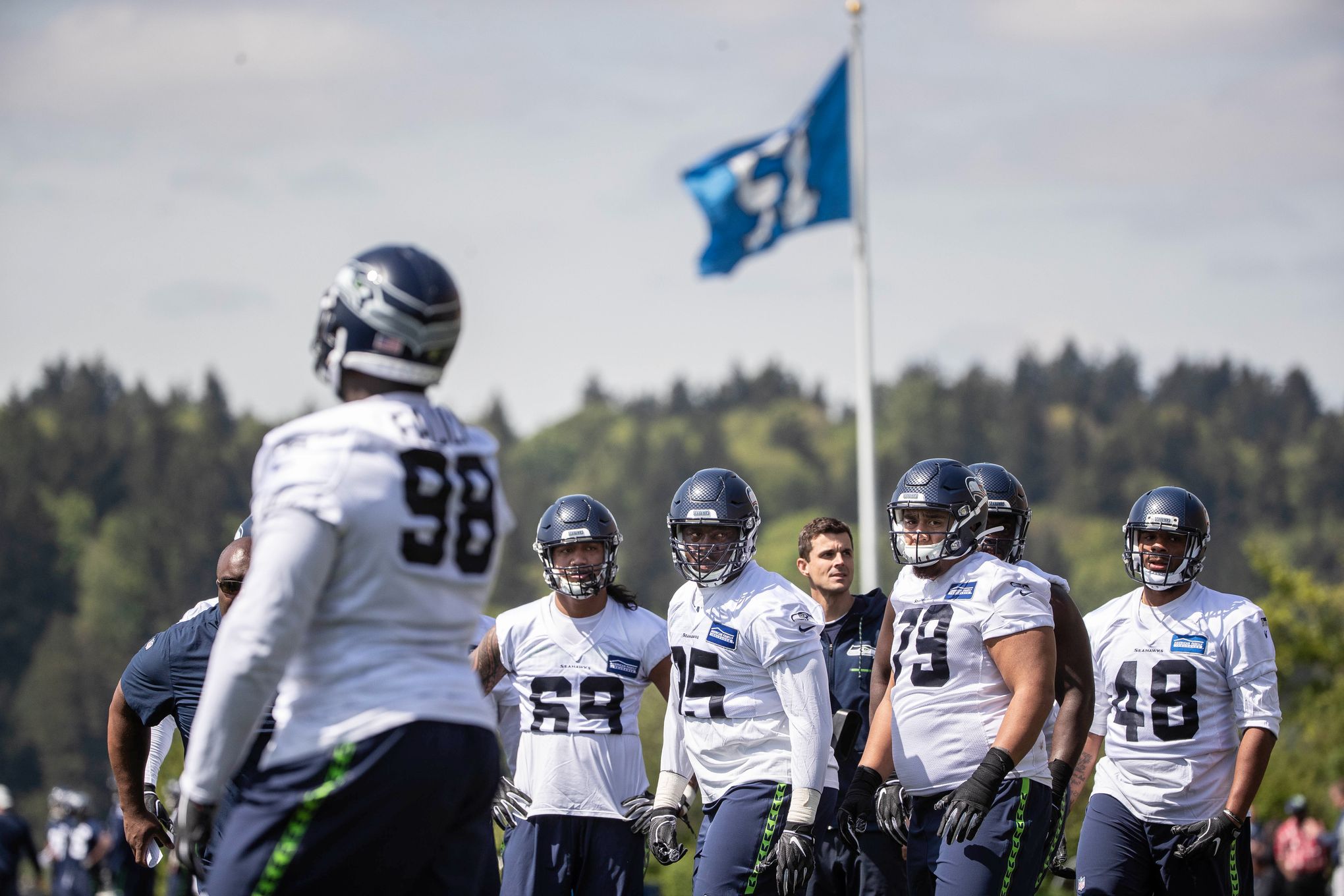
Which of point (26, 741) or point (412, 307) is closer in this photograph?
point (412, 307)

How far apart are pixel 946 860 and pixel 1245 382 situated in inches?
5555

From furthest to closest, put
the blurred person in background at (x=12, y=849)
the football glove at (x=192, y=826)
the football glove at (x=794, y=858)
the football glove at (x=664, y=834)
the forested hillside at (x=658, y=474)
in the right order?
the forested hillside at (x=658, y=474), the blurred person in background at (x=12, y=849), the football glove at (x=664, y=834), the football glove at (x=794, y=858), the football glove at (x=192, y=826)

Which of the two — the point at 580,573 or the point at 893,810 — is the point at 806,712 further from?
the point at 580,573

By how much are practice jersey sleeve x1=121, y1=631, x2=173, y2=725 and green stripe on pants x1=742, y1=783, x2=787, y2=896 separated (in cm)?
251

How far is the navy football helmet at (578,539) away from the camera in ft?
26.3

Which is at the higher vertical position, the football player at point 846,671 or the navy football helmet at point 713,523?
the navy football helmet at point 713,523

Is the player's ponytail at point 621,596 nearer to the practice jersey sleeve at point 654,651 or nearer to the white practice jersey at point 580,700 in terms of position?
the white practice jersey at point 580,700

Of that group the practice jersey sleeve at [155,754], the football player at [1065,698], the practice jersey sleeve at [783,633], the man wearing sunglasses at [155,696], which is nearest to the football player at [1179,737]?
the football player at [1065,698]

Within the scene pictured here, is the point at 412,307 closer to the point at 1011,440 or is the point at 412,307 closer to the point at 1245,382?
the point at 1011,440

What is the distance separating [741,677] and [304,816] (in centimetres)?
354

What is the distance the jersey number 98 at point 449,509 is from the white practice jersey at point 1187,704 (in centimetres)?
414

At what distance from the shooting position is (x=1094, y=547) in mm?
123562

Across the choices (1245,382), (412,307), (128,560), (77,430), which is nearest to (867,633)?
(412,307)

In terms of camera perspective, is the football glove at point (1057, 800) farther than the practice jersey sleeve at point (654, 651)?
No
